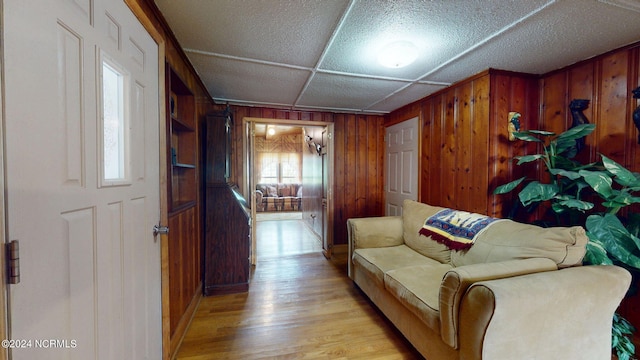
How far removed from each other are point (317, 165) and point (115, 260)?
346 centimetres

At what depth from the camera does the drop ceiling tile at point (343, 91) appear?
2350mm

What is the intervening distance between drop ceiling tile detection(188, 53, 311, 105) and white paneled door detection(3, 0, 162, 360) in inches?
31.9

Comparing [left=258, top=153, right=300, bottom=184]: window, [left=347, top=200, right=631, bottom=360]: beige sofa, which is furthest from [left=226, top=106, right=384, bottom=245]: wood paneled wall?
[left=258, top=153, right=300, bottom=184]: window

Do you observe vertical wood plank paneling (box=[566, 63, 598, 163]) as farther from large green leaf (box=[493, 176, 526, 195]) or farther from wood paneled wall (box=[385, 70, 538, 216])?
large green leaf (box=[493, 176, 526, 195])

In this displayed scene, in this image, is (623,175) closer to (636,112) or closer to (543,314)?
(636,112)

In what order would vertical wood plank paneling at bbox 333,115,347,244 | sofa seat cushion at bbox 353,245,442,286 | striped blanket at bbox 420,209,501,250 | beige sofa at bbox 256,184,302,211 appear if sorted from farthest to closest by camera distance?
1. beige sofa at bbox 256,184,302,211
2. vertical wood plank paneling at bbox 333,115,347,244
3. sofa seat cushion at bbox 353,245,442,286
4. striped blanket at bbox 420,209,501,250

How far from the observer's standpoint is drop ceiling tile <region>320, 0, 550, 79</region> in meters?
1.28

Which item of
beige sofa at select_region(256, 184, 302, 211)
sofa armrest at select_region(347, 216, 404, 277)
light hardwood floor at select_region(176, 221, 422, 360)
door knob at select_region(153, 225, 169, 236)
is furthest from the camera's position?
beige sofa at select_region(256, 184, 302, 211)

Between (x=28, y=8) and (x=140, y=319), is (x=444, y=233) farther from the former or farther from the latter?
(x=28, y=8)

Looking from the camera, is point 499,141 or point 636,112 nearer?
point 636,112

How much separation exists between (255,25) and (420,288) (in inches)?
79.5

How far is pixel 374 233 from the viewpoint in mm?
2502

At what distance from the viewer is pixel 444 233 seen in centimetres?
204

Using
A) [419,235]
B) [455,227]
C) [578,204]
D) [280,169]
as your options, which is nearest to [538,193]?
[578,204]
